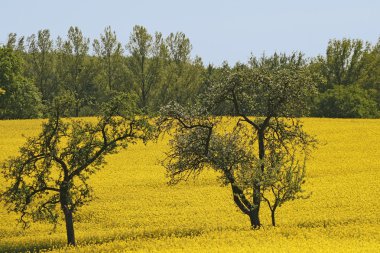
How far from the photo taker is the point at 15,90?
240 ft

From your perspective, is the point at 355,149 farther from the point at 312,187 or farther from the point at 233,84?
the point at 233,84

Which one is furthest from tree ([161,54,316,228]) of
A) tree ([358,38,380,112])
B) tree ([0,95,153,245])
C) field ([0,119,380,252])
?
tree ([358,38,380,112])

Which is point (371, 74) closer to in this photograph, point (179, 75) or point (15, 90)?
point (179, 75)

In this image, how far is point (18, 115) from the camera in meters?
80.6

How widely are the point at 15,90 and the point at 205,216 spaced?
47784 millimetres

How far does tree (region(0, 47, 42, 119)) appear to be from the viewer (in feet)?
234

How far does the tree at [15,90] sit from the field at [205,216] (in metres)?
20.5

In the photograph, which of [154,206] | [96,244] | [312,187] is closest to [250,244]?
[96,244]

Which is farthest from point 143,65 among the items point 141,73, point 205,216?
point 205,216

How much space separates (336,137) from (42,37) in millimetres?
51184

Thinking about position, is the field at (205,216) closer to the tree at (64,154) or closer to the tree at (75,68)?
the tree at (64,154)

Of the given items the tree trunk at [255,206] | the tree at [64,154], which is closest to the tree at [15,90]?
the tree at [64,154]

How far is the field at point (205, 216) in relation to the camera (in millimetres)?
22547

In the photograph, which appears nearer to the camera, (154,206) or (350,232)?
(350,232)
